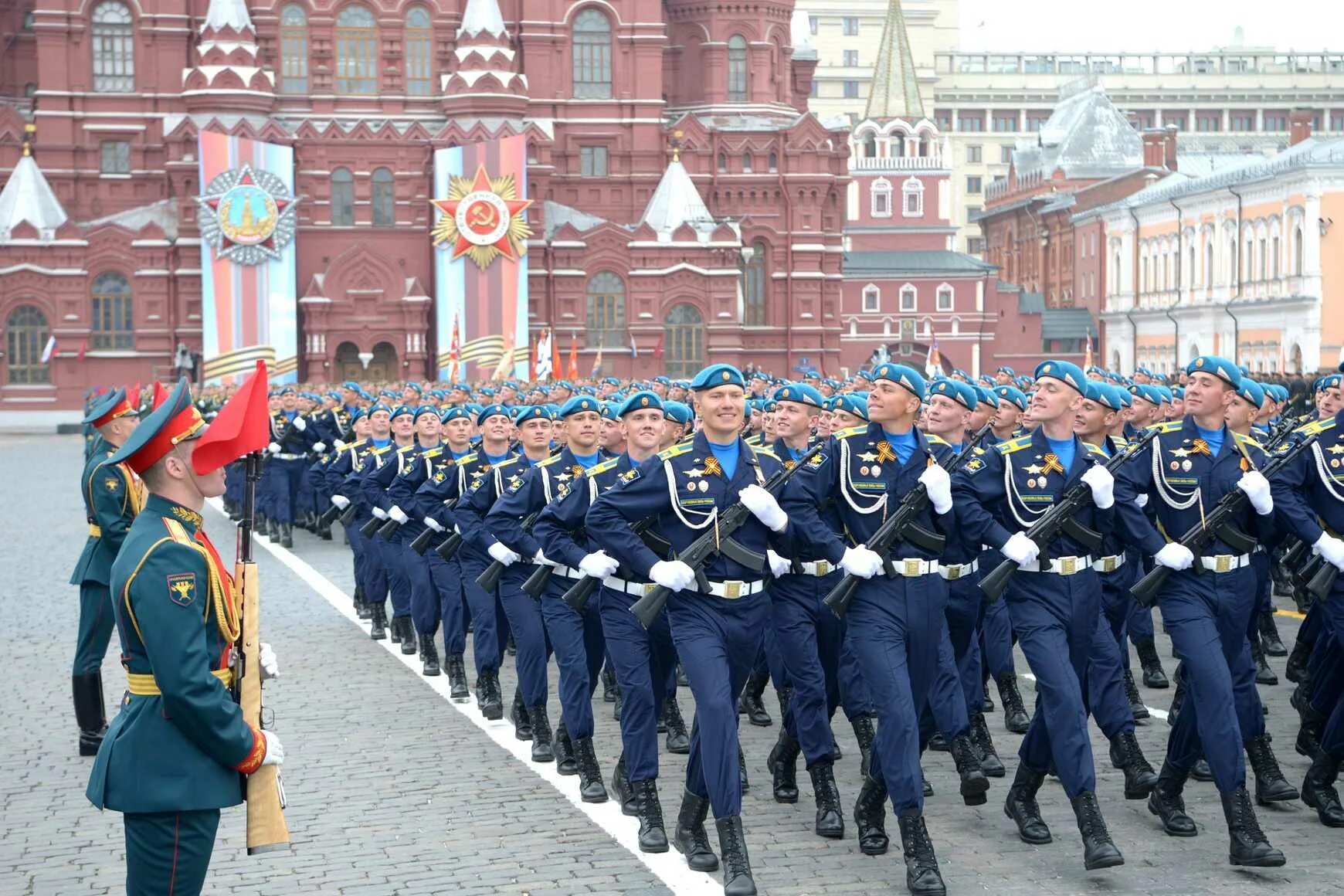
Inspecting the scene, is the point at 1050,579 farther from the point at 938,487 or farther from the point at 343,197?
the point at 343,197

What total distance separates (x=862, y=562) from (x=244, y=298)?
49.9 m

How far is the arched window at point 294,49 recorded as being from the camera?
58.4 m

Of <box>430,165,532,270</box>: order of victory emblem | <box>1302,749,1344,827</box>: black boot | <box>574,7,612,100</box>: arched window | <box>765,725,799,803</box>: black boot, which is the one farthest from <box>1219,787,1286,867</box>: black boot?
<box>574,7,612,100</box>: arched window

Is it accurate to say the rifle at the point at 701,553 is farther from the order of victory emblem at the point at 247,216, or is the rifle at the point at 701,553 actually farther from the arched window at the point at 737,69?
the arched window at the point at 737,69

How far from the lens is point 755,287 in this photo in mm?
62062

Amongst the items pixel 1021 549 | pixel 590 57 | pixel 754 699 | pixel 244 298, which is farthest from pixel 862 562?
pixel 590 57

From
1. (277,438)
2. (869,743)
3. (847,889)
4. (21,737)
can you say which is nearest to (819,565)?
(869,743)

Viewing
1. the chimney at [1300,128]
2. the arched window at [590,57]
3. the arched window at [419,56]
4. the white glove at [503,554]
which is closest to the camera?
the white glove at [503,554]

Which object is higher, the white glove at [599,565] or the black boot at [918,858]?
the white glove at [599,565]

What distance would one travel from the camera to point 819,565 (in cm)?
955

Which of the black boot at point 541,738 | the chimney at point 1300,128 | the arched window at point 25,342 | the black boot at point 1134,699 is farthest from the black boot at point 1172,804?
the chimney at point 1300,128

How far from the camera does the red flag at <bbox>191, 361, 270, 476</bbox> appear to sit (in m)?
5.31

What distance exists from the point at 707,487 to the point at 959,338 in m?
69.7

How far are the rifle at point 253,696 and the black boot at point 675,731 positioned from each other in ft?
16.6
